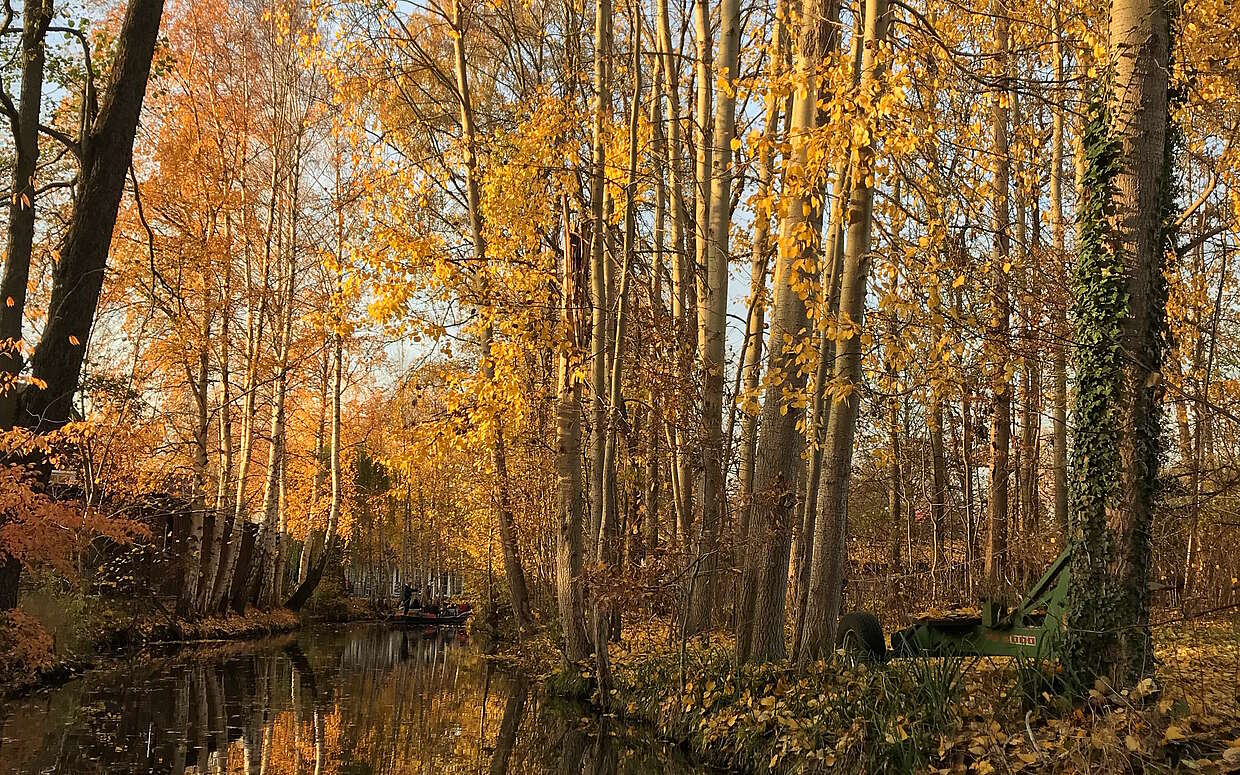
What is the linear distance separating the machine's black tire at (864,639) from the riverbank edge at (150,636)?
9144mm

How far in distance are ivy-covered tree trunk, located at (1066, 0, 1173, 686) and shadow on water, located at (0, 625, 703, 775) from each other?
364 cm

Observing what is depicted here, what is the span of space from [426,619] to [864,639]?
30679mm

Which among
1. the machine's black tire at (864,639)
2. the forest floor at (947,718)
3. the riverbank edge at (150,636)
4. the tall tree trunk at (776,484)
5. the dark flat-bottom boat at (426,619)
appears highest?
the tall tree trunk at (776,484)

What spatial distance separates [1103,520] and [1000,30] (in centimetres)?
938

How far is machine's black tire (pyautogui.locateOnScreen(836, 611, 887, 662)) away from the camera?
789cm

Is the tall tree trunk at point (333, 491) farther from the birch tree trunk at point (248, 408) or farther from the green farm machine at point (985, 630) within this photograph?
the green farm machine at point (985, 630)

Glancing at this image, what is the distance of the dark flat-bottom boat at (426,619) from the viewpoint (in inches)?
1430

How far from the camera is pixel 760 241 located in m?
10.9

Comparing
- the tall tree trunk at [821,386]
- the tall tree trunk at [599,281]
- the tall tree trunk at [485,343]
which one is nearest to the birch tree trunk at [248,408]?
the tall tree trunk at [485,343]

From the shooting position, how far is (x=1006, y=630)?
7.55m

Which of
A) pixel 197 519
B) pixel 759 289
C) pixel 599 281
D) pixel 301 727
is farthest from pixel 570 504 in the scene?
pixel 197 519

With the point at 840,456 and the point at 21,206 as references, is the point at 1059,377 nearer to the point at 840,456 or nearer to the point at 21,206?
the point at 840,456

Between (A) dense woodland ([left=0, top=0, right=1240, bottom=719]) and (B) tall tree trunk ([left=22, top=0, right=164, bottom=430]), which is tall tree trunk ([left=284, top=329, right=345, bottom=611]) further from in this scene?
(B) tall tree trunk ([left=22, top=0, right=164, bottom=430])

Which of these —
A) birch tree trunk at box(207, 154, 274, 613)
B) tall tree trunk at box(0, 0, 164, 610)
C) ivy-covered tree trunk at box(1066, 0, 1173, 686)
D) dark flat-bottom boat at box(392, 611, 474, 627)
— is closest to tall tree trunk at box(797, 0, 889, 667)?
ivy-covered tree trunk at box(1066, 0, 1173, 686)
